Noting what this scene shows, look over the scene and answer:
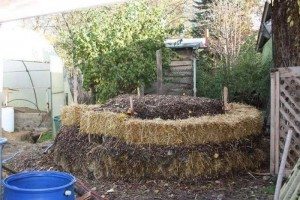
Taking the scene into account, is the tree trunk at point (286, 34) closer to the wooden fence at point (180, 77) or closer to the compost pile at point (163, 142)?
the compost pile at point (163, 142)

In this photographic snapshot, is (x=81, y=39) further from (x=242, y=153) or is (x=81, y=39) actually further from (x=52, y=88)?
(x=242, y=153)

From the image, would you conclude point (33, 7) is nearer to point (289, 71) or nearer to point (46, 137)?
point (289, 71)

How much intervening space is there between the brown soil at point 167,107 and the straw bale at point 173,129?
40cm

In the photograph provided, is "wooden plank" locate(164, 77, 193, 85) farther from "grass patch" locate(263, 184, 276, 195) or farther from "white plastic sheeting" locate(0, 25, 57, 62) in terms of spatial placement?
"grass patch" locate(263, 184, 276, 195)

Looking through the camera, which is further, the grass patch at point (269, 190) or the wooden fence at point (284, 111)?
the wooden fence at point (284, 111)

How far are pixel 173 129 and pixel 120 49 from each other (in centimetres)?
460

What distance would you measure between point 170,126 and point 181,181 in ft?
2.84

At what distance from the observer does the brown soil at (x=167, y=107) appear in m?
7.04

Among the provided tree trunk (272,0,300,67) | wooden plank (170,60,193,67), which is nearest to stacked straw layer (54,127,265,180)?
tree trunk (272,0,300,67)

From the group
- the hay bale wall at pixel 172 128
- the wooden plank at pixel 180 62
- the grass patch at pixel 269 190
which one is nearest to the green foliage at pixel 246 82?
the wooden plank at pixel 180 62

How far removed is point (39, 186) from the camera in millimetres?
3809

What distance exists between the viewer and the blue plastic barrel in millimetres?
3293

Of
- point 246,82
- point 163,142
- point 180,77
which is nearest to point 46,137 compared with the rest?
point 180,77

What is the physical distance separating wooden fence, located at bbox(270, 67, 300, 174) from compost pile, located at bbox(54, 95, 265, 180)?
62 cm
